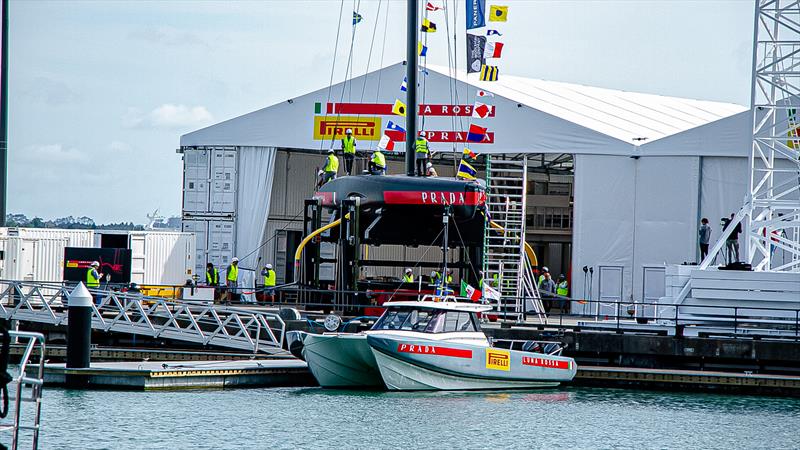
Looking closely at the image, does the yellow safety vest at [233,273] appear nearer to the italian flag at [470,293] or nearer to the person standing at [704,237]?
the italian flag at [470,293]

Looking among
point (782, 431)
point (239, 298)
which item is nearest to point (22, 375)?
point (782, 431)

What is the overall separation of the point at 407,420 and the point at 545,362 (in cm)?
556

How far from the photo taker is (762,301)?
29.5 meters

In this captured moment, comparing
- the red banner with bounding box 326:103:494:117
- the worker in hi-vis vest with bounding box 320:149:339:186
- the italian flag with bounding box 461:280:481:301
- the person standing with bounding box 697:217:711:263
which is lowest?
the italian flag with bounding box 461:280:481:301

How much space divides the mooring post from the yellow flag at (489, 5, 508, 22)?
48.4 feet

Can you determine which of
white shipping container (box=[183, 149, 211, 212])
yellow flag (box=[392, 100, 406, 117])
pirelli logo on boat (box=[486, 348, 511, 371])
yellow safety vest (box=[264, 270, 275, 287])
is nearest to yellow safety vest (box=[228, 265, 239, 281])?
yellow safety vest (box=[264, 270, 275, 287])

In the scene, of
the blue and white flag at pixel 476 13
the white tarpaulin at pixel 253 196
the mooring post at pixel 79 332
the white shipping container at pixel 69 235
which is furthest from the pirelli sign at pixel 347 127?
the mooring post at pixel 79 332

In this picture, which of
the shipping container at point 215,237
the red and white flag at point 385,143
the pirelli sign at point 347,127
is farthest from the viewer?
the shipping container at point 215,237

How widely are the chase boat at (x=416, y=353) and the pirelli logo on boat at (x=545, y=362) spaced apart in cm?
32

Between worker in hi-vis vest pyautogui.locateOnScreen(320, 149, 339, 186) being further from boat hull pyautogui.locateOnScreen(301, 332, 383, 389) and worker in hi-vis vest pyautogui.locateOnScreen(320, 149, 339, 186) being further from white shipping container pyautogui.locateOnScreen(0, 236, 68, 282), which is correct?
white shipping container pyautogui.locateOnScreen(0, 236, 68, 282)

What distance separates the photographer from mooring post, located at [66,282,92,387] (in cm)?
2425

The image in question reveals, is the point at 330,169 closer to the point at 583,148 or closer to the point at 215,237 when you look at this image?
the point at 215,237

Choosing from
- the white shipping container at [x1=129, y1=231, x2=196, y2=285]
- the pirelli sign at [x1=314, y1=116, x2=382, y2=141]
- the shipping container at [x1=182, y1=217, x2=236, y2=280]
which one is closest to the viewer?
the white shipping container at [x1=129, y1=231, x2=196, y2=285]

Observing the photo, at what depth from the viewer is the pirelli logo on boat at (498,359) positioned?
85.6 ft
